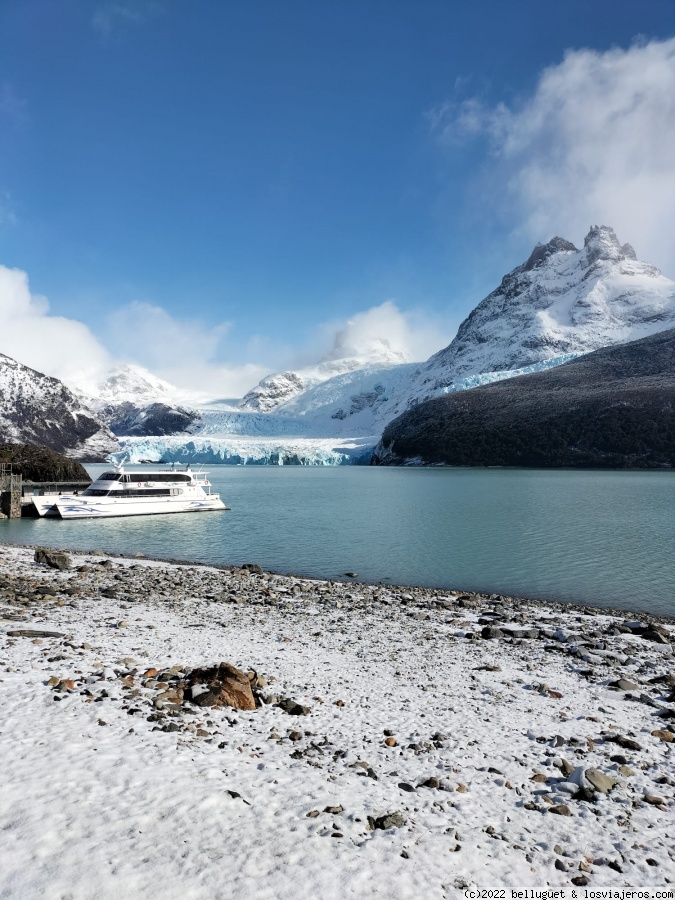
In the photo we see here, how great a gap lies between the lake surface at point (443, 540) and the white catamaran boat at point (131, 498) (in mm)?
1328

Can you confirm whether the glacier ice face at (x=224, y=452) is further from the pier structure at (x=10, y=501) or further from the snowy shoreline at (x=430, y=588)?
the snowy shoreline at (x=430, y=588)

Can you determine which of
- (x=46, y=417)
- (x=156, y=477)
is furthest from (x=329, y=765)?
(x=46, y=417)

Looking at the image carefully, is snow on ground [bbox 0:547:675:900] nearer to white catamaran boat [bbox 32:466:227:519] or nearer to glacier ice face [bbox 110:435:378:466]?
white catamaran boat [bbox 32:466:227:519]

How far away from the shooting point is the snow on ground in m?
5.13

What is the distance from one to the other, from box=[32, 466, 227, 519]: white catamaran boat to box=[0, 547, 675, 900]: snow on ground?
3365 centimetres

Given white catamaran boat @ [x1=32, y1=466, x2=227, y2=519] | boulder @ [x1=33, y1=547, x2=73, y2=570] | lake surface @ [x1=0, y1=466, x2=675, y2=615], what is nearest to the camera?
boulder @ [x1=33, y1=547, x2=73, y2=570]

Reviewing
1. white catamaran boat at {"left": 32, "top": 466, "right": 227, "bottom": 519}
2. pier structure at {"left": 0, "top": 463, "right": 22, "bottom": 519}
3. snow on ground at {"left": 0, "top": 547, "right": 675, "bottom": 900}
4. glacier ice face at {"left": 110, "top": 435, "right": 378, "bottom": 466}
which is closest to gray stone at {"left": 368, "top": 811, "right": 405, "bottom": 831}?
snow on ground at {"left": 0, "top": 547, "right": 675, "bottom": 900}

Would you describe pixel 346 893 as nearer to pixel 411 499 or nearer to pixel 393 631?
pixel 393 631

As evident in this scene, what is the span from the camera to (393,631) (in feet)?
48.2

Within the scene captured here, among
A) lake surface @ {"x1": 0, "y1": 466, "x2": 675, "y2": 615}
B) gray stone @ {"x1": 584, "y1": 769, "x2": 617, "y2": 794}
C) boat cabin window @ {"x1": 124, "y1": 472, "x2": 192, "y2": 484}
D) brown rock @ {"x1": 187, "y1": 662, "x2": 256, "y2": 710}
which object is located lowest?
lake surface @ {"x1": 0, "y1": 466, "x2": 675, "y2": 615}

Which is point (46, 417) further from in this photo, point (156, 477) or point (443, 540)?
point (443, 540)

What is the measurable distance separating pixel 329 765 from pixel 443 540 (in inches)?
1086

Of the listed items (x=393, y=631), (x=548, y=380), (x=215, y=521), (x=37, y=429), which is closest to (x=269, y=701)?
(x=393, y=631)

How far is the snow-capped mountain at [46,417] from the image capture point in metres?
168
